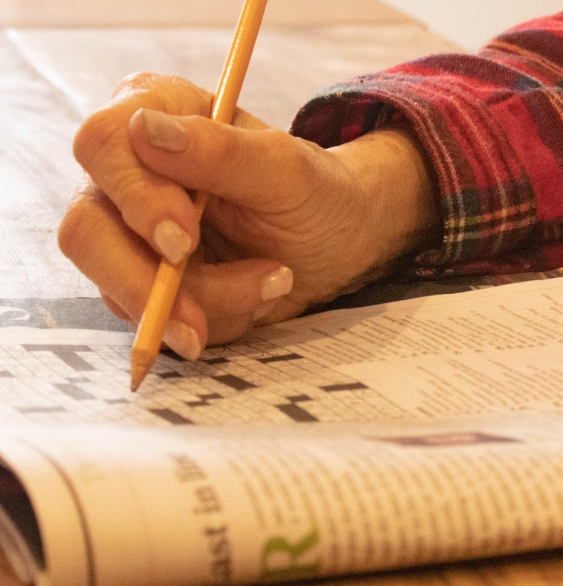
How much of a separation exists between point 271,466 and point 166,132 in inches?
6.7

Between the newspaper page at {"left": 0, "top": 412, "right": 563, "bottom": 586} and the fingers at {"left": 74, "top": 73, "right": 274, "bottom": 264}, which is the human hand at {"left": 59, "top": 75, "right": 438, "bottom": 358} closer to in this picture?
the fingers at {"left": 74, "top": 73, "right": 274, "bottom": 264}

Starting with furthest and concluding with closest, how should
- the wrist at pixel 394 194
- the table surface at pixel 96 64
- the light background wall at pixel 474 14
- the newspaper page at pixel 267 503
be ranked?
the light background wall at pixel 474 14
the table surface at pixel 96 64
the wrist at pixel 394 194
the newspaper page at pixel 267 503

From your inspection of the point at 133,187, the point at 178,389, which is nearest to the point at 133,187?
the point at 133,187

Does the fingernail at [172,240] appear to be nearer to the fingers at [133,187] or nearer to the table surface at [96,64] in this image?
the fingers at [133,187]

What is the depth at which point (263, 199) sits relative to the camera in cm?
42

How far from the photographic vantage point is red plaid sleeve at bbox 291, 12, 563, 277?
0.53 meters

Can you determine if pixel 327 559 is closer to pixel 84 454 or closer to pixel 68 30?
pixel 84 454

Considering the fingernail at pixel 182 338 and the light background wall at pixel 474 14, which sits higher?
the light background wall at pixel 474 14

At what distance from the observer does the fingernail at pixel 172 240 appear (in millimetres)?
390

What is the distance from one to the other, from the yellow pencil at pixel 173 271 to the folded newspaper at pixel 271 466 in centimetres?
2

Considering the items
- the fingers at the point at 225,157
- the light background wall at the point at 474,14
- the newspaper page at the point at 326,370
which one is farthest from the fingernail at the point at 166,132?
the light background wall at the point at 474,14

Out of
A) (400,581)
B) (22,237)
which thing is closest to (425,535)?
(400,581)

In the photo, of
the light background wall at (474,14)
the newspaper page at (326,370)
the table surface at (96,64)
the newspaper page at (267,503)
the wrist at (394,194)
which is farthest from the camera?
the light background wall at (474,14)

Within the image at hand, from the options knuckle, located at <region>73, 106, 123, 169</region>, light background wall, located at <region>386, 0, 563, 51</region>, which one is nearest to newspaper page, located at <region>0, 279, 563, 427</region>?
knuckle, located at <region>73, 106, 123, 169</region>
